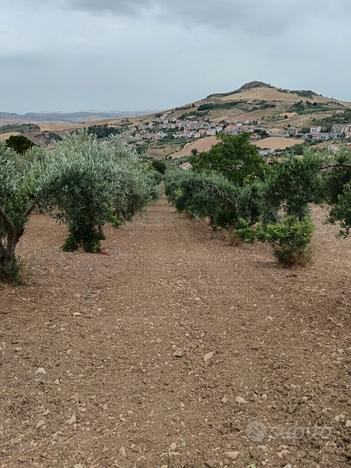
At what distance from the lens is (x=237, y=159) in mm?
28234

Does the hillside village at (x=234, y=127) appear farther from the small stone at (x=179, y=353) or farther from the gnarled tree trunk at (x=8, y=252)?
the small stone at (x=179, y=353)

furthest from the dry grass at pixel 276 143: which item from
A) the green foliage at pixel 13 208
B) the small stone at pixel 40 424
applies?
the small stone at pixel 40 424

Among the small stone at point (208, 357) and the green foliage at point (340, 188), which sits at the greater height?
the green foliage at point (340, 188)

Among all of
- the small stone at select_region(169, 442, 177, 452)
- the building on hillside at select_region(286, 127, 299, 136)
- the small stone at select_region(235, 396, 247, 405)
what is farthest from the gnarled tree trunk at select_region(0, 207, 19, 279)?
the building on hillside at select_region(286, 127, 299, 136)

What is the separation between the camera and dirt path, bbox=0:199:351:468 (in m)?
4.71

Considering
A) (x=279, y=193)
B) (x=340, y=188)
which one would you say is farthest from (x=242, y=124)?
(x=340, y=188)

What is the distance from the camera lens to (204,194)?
26172mm

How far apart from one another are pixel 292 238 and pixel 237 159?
1522 cm

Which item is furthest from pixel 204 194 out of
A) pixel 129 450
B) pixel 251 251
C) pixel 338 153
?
pixel 129 450

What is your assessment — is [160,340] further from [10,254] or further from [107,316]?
[10,254]

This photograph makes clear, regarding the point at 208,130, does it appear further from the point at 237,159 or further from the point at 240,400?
the point at 240,400

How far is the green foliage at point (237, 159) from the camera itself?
27.4 meters

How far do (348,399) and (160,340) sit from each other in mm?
3277

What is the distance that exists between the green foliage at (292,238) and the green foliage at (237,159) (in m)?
12.7
